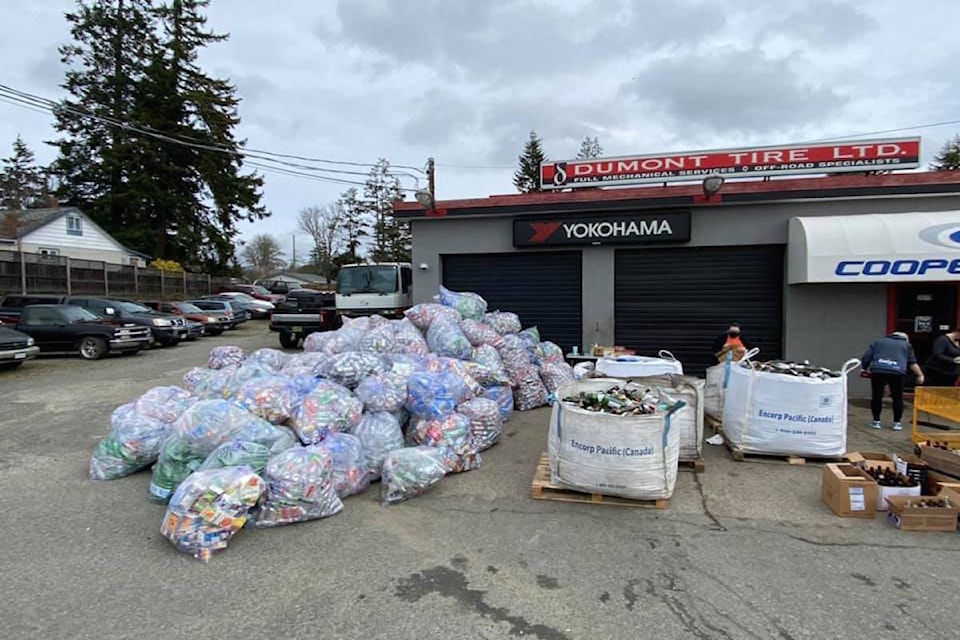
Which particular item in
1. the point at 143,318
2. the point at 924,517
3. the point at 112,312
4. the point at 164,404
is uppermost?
the point at 112,312

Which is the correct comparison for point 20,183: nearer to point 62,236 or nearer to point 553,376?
point 62,236

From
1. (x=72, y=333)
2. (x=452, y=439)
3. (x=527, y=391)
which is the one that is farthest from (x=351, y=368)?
(x=72, y=333)

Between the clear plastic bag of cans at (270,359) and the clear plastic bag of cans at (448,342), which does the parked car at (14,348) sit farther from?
the clear plastic bag of cans at (448,342)

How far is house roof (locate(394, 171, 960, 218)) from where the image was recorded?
28.0 feet

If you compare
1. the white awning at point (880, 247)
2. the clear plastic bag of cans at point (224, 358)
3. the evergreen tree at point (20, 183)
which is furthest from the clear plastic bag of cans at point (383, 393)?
the evergreen tree at point (20, 183)

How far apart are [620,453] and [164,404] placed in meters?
4.49

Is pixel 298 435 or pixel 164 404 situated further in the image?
pixel 164 404

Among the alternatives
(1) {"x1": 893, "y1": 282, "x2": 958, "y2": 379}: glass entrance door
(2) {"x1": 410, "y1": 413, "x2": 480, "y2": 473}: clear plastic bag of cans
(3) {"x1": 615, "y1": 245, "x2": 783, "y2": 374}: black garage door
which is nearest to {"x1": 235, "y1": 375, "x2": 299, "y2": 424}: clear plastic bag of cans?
(2) {"x1": 410, "y1": 413, "x2": 480, "y2": 473}: clear plastic bag of cans

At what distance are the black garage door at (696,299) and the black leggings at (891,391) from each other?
2.79 metres

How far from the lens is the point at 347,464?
4.37 meters

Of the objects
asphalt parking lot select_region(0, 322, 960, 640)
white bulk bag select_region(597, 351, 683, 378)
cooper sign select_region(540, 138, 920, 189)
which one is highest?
cooper sign select_region(540, 138, 920, 189)

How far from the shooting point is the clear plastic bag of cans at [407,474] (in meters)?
4.25

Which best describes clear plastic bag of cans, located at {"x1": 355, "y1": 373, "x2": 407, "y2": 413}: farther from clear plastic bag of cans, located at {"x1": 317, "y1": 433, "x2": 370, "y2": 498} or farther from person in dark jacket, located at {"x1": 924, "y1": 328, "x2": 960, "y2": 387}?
person in dark jacket, located at {"x1": 924, "y1": 328, "x2": 960, "y2": 387}

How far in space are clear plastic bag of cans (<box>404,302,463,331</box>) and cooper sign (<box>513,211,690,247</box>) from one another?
2738 millimetres
